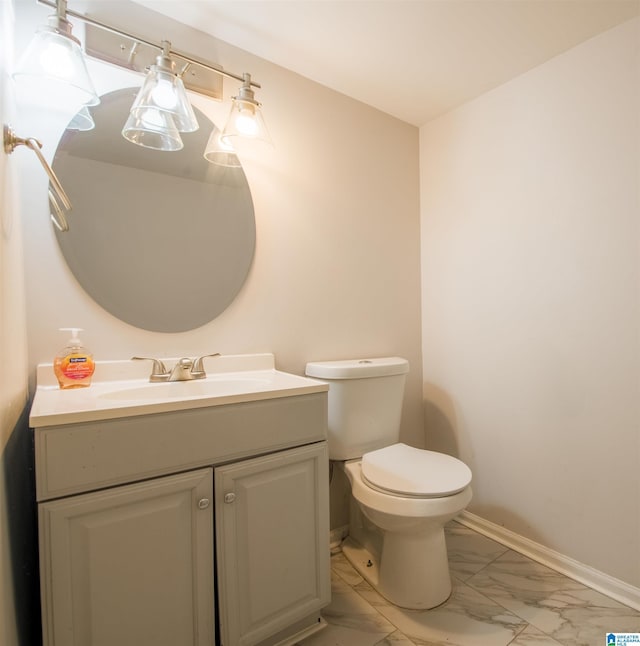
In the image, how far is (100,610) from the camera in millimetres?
796

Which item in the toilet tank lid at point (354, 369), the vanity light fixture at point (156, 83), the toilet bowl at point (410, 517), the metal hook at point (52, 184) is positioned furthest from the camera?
the toilet tank lid at point (354, 369)

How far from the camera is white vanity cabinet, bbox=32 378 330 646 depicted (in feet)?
2.54

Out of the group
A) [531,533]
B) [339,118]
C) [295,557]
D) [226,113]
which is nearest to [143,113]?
[226,113]

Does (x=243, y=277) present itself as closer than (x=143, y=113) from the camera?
No

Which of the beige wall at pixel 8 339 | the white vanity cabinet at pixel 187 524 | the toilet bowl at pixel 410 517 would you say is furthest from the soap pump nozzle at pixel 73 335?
the toilet bowl at pixel 410 517

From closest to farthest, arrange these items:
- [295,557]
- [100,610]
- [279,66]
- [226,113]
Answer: [100,610] < [295,557] < [226,113] < [279,66]

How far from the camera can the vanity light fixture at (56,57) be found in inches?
36.6

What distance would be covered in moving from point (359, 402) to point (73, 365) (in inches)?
39.3

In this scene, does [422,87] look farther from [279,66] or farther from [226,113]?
[226,113]

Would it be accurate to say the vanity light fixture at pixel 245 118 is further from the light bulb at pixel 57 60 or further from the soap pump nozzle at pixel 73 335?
the soap pump nozzle at pixel 73 335

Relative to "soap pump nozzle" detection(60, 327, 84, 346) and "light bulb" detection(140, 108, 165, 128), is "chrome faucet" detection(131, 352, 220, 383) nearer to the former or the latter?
"soap pump nozzle" detection(60, 327, 84, 346)

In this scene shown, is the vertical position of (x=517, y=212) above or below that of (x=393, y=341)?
above

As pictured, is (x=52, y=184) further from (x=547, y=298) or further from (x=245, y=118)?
(x=547, y=298)

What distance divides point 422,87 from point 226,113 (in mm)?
920
